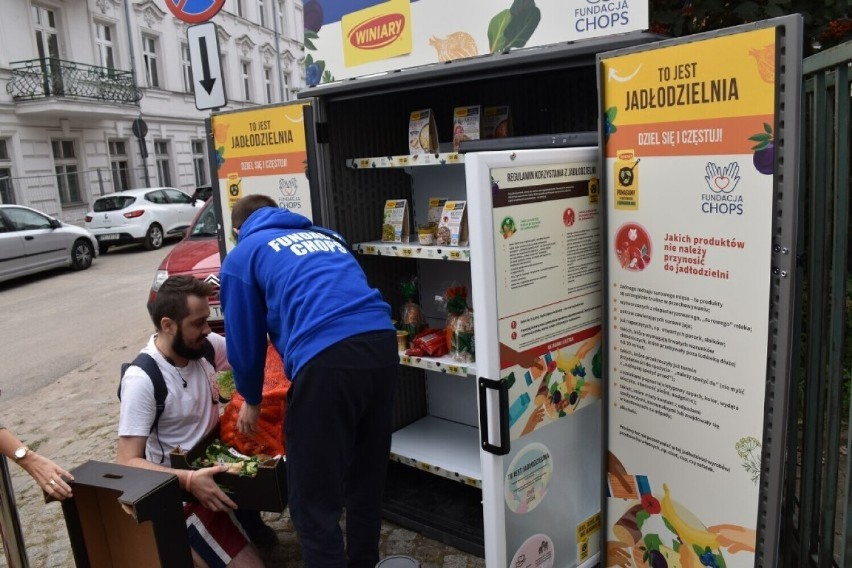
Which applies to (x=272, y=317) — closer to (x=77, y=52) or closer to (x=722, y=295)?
(x=722, y=295)

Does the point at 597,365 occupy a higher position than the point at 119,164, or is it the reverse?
the point at 119,164

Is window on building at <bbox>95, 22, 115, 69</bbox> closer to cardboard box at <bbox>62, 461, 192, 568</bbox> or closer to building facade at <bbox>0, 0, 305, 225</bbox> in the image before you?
building facade at <bbox>0, 0, 305, 225</bbox>

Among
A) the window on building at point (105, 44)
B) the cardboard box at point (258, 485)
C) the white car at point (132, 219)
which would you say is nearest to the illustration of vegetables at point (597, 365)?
the cardboard box at point (258, 485)

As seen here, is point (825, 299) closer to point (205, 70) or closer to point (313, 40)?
point (313, 40)

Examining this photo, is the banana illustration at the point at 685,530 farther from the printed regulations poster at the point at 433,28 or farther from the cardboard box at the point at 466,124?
the cardboard box at the point at 466,124

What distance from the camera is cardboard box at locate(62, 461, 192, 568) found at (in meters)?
2.51

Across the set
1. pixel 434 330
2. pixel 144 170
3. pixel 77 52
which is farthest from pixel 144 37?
pixel 434 330

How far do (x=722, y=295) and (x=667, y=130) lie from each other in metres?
0.57

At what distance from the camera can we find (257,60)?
30500 millimetres

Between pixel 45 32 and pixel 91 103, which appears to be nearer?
pixel 91 103

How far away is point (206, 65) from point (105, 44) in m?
20.5

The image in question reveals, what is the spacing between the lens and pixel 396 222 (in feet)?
12.2

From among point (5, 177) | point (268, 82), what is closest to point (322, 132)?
point (5, 177)

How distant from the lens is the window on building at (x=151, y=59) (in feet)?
77.6
